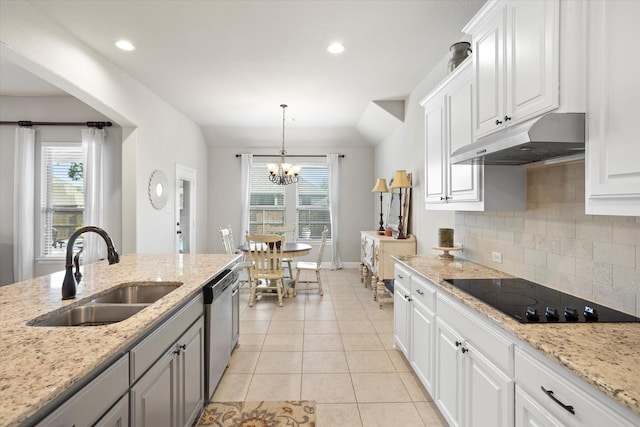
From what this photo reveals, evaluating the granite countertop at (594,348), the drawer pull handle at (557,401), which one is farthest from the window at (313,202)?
the drawer pull handle at (557,401)

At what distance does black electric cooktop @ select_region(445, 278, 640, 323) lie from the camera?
4.37 feet

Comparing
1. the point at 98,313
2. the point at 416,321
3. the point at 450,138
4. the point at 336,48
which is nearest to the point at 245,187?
the point at 336,48

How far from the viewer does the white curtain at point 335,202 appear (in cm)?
716

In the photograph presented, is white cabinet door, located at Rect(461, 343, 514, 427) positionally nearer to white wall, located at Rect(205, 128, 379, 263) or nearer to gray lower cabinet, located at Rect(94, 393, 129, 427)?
gray lower cabinet, located at Rect(94, 393, 129, 427)

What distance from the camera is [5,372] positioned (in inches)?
35.9

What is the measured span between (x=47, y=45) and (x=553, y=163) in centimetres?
385

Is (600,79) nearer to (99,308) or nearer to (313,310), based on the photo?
(99,308)

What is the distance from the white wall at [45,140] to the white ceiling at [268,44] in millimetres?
248

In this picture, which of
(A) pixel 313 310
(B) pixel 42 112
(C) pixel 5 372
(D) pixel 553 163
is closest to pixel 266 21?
(D) pixel 553 163

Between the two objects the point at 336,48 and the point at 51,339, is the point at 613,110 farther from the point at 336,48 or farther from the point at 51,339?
the point at 336,48

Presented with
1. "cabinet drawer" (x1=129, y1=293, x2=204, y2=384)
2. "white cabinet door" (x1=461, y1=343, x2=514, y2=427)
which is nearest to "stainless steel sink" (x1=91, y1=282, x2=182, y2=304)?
"cabinet drawer" (x1=129, y1=293, x2=204, y2=384)

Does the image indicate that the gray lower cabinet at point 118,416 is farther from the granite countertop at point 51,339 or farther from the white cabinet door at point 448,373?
the white cabinet door at point 448,373

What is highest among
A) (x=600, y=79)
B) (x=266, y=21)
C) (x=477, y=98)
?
(x=266, y=21)

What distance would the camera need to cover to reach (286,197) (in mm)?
7340
